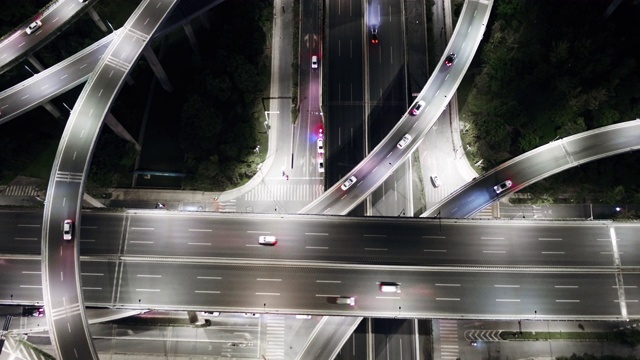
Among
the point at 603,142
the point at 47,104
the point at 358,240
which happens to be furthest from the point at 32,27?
the point at 603,142

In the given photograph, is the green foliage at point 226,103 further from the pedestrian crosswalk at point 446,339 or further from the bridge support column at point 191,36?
the pedestrian crosswalk at point 446,339

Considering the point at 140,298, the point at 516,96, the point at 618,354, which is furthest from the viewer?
the point at 516,96

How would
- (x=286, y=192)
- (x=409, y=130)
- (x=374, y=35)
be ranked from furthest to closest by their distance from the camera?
1. (x=374, y=35)
2. (x=286, y=192)
3. (x=409, y=130)

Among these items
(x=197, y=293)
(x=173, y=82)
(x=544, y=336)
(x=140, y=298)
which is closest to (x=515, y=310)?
(x=544, y=336)

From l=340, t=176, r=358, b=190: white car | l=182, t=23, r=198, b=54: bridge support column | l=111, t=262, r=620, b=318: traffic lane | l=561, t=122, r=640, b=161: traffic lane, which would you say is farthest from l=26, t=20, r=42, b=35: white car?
l=561, t=122, r=640, b=161: traffic lane

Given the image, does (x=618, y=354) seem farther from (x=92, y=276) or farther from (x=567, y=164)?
(x=92, y=276)

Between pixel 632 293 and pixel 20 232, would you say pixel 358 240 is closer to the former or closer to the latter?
pixel 632 293

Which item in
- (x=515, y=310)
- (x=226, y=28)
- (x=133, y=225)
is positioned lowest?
(x=515, y=310)

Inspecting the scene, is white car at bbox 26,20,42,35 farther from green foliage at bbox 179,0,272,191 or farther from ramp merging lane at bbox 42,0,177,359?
green foliage at bbox 179,0,272,191
